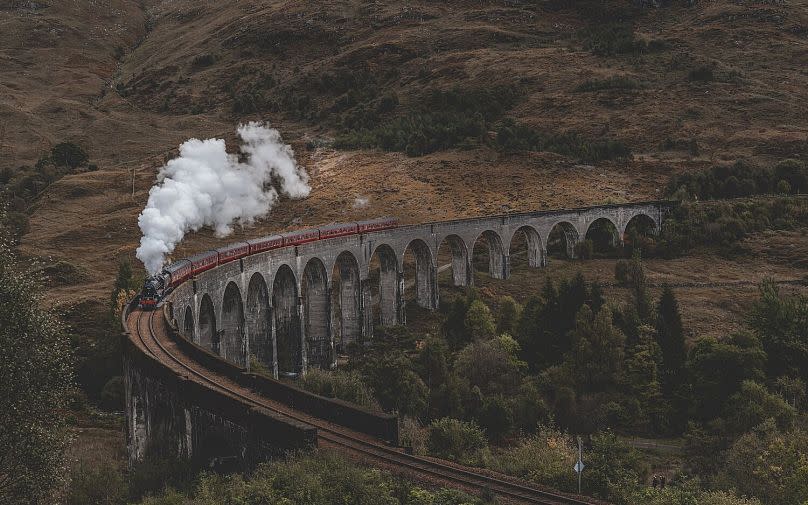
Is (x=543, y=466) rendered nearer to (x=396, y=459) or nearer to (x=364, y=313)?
(x=396, y=459)

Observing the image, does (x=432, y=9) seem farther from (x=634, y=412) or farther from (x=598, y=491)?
(x=598, y=491)

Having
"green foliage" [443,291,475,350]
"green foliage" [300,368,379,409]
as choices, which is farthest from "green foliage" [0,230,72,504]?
"green foliage" [443,291,475,350]

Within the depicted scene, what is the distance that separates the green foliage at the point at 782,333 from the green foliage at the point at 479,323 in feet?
48.8

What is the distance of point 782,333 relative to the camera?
34219mm

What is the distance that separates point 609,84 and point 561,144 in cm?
2199

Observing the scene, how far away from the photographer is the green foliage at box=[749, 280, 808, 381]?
108ft

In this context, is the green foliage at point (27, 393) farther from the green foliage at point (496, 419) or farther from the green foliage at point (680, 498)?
the green foliage at point (496, 419)

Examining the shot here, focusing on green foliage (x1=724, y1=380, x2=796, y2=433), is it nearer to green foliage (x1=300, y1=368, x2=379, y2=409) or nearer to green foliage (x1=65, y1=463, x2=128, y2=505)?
green foliage (x1=300, y1=368, x2=379, y2=409)

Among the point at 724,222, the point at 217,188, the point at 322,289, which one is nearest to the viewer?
the point at 322,289

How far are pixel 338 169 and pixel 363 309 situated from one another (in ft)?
146

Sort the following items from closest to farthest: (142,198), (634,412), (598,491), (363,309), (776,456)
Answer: (598,491), (776,456), (634,412), (363,309), (142,198)

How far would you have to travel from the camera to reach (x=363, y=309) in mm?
47906

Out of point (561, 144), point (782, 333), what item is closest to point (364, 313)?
point (782, 333)

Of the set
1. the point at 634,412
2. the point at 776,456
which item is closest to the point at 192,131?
the point at 634,412
